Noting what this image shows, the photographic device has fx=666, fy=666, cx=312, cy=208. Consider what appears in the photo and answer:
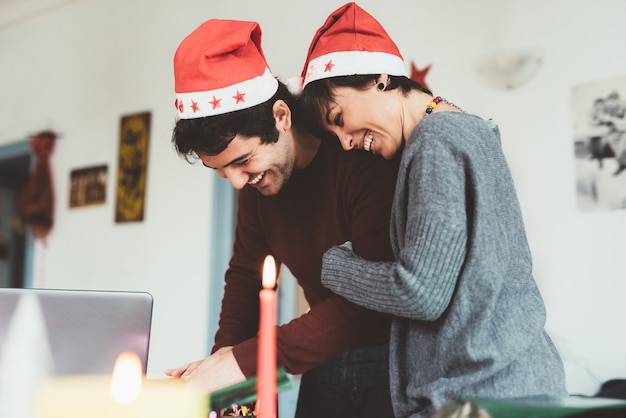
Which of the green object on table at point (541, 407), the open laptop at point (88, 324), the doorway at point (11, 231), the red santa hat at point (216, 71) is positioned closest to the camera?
the green object on table at point (541, 407)

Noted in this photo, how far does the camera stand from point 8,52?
4238 millimetres

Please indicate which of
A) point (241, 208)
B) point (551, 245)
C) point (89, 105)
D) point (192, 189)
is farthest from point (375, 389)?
point (89, 105)

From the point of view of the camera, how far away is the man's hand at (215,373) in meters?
1.03

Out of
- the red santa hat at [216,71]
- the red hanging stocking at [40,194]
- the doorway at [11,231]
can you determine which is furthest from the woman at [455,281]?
the doorway at [11,231]

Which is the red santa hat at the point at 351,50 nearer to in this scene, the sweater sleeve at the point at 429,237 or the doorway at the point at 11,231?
the sweater sleeve at the point at 429,237

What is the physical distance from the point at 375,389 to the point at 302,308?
165cm

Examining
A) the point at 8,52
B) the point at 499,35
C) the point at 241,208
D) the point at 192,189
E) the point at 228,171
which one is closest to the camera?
the point at 228,171

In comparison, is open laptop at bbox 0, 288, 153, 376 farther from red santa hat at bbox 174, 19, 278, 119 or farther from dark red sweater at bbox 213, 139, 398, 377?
red santa hat at bbox 174, 19, 278, 119

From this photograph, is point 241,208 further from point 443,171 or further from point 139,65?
point 139,65

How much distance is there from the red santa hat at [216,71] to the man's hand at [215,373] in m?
0.44

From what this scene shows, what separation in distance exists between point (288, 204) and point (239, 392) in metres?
0.72

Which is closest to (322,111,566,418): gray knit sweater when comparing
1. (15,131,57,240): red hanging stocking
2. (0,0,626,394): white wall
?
(0,0,626,394): white wall

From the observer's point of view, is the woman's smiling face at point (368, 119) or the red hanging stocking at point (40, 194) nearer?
the woman's smiling face at point (368, 119)

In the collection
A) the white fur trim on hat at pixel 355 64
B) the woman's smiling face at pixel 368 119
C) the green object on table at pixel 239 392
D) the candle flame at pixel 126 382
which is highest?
the white fur trim on hat at pixel 355 64
